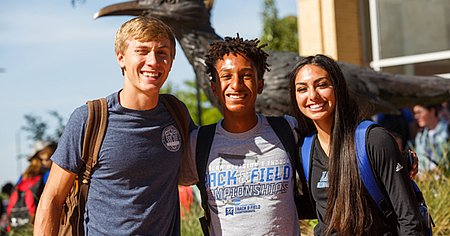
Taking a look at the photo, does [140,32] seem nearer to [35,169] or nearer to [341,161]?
[341,161]

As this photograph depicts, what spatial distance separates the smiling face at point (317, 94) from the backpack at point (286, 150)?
0.58 ft

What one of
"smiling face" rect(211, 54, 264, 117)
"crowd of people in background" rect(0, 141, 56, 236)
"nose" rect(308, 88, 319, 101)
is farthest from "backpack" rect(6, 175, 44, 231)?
"nose" rect(308, 88, 319, 101)

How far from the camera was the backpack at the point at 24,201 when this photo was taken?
635 cm

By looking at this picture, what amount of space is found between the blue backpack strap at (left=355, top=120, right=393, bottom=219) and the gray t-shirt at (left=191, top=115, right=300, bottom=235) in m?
0.39

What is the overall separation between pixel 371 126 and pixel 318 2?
26.3 ft

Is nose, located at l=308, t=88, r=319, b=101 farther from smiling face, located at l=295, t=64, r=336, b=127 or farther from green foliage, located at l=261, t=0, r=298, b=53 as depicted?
green foliage, located at l=261, t=0, r=298, b=53

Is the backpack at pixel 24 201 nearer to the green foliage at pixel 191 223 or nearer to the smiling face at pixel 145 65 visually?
the green foliage at pixel 191 223

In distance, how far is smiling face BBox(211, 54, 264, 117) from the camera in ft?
9.40

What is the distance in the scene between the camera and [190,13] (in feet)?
18.0

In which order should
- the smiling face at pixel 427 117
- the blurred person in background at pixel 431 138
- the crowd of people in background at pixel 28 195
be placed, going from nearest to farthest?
the blurred person in background at pixel 431 138 → the crowd of people in background at pixel 28 195 → the smiling face at pixel 427 117

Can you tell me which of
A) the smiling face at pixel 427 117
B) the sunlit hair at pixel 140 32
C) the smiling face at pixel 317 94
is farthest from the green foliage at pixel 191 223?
the smiling face at pixel 427 117

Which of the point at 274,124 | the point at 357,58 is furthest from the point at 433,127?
the point at 274,124

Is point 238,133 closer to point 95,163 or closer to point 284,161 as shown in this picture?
point 284,161

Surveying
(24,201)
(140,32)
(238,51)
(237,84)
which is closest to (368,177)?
(237,84)
